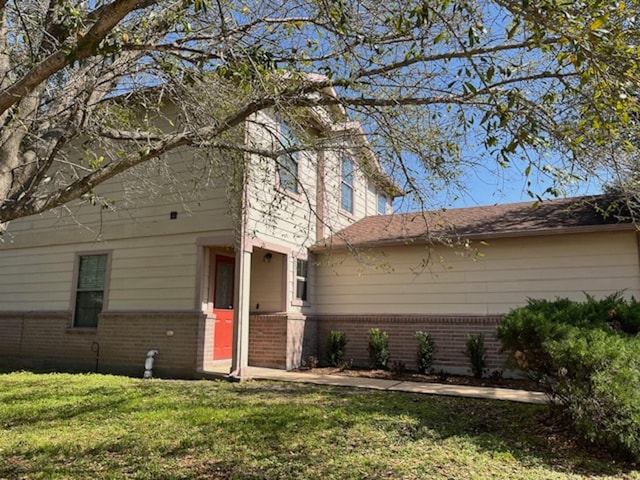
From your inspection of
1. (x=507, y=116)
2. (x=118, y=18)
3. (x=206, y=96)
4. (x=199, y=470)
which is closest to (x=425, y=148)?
(x=507, y=116)

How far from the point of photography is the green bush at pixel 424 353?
10.3m

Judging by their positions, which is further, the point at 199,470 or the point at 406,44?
the point at 406,44

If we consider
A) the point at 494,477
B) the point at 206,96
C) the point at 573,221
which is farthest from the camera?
→ the point at 573,221

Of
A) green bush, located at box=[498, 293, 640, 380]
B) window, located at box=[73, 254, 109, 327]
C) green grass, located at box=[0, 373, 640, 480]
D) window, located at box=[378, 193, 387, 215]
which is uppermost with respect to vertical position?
window, located at box=[378, 193, 387, 215]

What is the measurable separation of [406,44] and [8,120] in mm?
4758

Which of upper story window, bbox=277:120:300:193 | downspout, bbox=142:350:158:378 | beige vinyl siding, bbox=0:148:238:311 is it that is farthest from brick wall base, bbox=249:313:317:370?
upper story window, bbox=277:120:300:193

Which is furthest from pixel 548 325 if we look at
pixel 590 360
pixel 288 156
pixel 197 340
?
pixel 197 340

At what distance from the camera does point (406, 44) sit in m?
5.88

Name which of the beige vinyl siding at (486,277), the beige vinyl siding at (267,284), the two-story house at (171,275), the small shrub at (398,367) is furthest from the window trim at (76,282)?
the small shrub at (398,367)

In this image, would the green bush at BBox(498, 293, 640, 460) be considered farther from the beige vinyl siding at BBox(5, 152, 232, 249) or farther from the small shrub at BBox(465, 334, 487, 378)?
the beige vinyl siding at BBox(5, 152, 232, 249)

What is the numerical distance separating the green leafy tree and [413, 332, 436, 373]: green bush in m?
4.77

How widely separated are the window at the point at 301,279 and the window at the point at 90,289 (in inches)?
177

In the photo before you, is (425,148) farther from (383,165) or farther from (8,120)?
(8,120)

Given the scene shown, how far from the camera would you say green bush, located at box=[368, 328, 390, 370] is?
10664mm
